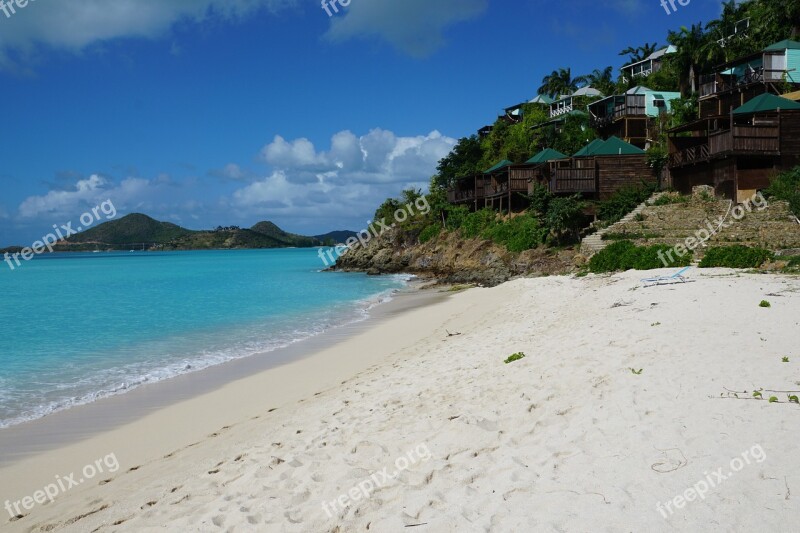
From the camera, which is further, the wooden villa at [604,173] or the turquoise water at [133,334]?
the wooden villa at [604,173]

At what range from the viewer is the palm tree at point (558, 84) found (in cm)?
7831

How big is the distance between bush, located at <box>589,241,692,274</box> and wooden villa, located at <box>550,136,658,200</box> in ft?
33.2

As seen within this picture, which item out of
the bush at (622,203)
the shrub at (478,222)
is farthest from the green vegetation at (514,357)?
the shrub at (478,222)

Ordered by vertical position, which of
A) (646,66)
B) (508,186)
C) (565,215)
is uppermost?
(646,66)

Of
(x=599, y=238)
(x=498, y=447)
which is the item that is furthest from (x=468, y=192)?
(x=498, y=447)

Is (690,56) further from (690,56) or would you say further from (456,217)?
(456,217)

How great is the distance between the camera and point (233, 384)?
484 inches

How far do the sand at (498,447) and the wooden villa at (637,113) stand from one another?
45.1 meters

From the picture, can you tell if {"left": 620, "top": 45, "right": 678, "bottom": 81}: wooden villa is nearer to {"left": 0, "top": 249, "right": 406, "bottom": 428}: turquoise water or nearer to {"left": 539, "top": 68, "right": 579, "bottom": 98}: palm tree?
{"left": 539, "top": 68, "right": 579, "bottom": 98}: palm tree

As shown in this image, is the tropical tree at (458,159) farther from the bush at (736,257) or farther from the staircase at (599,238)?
the bush at (736,257)

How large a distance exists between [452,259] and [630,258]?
22452 mm

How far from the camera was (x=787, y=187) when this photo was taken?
87.1 feet

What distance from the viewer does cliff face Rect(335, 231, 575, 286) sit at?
3167cm

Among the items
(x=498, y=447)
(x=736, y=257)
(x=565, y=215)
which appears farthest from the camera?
(x=565, y=215)
